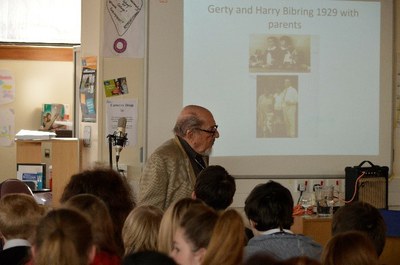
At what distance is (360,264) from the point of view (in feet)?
9.48

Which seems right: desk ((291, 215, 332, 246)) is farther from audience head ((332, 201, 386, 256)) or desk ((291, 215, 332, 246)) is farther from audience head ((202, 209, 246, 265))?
audience head ((202, 209, 246, 265))

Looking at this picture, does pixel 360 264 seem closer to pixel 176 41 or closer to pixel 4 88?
pixel 176 41

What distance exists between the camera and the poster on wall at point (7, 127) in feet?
31.3

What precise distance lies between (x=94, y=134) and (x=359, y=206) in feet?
11.0

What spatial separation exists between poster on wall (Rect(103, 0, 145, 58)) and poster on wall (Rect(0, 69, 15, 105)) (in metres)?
3.35

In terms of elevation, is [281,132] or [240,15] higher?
[240,15]

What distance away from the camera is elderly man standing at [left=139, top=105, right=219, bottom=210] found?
493 centimetres

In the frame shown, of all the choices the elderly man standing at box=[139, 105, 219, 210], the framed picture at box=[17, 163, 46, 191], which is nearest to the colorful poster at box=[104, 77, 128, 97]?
the framed picture at box=[17, 163, 46, 191]

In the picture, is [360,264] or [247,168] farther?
[247,168]

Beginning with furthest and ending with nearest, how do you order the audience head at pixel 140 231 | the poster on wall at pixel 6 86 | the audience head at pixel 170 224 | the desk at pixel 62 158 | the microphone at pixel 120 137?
1. the poster on wall at pixel 6 86
2. the desk at pixel 62 158
3. the microphone at pixel 120 137
4. the audience head at pixel 140 231
5. the audience head at pixel 170 224

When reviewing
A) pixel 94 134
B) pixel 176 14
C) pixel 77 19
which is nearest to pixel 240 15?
pixel 176 14

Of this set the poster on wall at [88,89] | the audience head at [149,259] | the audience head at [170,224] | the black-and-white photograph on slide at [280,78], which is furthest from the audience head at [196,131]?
the audience head at [149,259]

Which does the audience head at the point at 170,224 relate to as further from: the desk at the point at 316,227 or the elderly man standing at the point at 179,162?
the desk at the point at 316,227

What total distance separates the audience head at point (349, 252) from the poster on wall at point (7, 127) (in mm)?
7106
